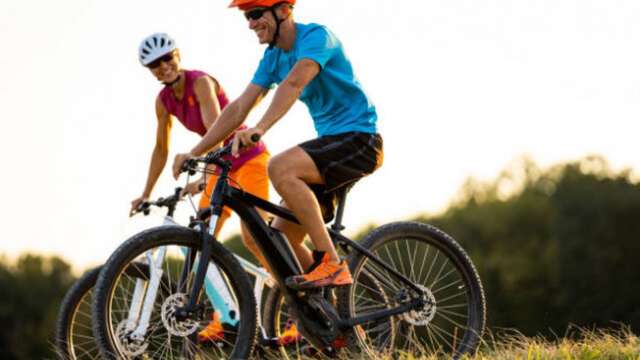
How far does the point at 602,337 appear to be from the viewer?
24.0ft

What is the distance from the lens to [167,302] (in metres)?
A: 6.19

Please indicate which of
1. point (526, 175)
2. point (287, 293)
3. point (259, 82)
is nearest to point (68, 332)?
point (287, 293)

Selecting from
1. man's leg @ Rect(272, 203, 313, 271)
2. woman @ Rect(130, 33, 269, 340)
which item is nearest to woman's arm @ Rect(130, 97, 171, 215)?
woman @ Rect(130, 33, 269, 340)

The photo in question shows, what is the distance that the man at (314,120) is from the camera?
625 centimetres

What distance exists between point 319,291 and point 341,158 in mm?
765

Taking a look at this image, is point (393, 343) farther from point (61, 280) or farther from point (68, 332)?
point (61, 280)

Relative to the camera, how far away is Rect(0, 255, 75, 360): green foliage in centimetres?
4278

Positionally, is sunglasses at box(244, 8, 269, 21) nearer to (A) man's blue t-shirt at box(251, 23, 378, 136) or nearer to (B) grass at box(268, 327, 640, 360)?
(A) man's blue t-shirt at box(251, 23, 378, 136)

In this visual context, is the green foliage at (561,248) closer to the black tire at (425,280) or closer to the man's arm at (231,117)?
the black tire at (425,280)

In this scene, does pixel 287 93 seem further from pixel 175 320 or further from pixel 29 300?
pixel 29 300

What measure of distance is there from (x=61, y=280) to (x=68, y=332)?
122 ft

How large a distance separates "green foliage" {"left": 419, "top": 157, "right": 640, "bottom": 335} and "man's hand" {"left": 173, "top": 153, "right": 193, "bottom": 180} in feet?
83.4

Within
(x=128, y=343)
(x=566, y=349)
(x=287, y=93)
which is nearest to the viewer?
(x=287, y=93)

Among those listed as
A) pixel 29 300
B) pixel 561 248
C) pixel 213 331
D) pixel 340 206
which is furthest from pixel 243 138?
pixel 29 300
